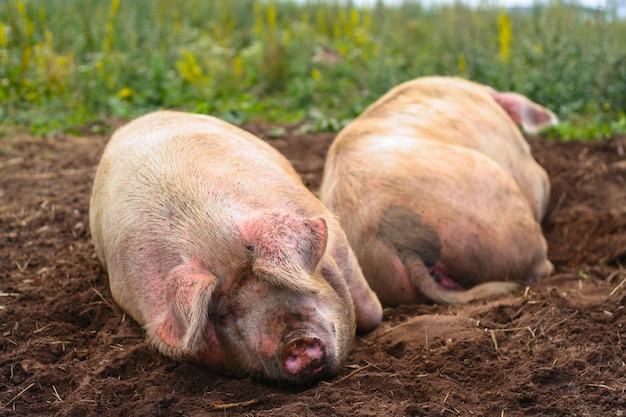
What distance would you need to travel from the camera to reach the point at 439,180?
4582 millimetres

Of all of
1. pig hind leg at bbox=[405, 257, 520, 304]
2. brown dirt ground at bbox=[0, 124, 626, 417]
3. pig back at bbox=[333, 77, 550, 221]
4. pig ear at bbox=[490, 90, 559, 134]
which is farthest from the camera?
pig ear at bbox=[490, 90, 559, 134]

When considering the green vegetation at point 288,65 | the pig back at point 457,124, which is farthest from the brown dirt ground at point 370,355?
the green vegetation at point 288,65

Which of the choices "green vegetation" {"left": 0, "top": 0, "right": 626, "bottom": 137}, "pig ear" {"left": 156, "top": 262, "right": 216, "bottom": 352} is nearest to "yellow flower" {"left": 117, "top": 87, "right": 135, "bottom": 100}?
"green vegetation" {"left": 0, "top": 0, "right": 626, "bottom": 137}

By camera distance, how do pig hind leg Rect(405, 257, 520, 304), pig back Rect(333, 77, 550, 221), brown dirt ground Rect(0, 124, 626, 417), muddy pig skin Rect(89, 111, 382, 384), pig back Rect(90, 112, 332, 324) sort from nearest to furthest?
brown dirt ground Rect(0, 124, 626, 417) < muddy pig skin Rect(89, 111, 382, 384) < pig back Rect(90, 112, 332, 324) < pig hind leg Rect(405, 257, 520, 304) < pig back Rect(333, 77, 550, 221)

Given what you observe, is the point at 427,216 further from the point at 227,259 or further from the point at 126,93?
the point at 126,93

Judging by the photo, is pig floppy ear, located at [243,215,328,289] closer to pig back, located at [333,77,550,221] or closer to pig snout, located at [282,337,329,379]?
pig snout, located at [282,337,329,379]

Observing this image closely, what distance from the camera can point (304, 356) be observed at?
3262 millimetres

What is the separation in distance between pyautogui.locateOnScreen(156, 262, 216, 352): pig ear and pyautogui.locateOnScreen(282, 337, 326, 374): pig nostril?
35cm

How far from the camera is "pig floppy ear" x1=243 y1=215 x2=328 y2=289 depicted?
3.17 m

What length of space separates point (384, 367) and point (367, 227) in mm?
1075

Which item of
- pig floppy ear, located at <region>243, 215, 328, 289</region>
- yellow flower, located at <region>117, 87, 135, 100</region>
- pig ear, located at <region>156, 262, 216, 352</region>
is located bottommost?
yellow flower, located at <region>117, 87, 135, 100</region>

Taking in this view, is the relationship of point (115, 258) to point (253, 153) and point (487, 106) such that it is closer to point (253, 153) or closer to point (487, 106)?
point (253, 153)

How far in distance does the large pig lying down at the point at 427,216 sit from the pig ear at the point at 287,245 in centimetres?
117

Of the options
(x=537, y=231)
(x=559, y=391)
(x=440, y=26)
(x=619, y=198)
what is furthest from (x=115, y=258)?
(x=440, y=26)
